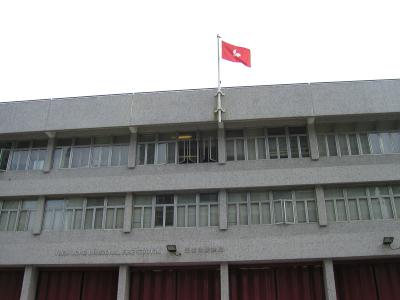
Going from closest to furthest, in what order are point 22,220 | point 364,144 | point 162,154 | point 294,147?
point 364,144 < point 294,147 < point 22,220 < point 162,154

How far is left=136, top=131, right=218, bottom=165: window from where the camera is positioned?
18.7m

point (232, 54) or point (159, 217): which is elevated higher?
point (232, 54)

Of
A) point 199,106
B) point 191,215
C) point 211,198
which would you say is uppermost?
point 199,106

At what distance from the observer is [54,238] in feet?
59.0

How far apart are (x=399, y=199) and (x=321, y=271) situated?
4830mm

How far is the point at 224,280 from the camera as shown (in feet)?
54.3

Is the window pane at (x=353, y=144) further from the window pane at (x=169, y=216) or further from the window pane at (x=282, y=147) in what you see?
the window pane at (x=169, y=216)

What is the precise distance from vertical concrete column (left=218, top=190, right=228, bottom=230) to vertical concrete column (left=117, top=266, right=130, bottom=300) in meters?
4.78

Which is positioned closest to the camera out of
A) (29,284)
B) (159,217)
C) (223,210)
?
(223,210)

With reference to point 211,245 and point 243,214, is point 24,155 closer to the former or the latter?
point 211,245

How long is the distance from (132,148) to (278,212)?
7769 mm

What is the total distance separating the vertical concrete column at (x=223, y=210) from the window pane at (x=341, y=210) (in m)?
5.12

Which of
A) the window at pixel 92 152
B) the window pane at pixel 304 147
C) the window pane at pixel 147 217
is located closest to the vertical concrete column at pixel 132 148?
the window at pixel 92 152

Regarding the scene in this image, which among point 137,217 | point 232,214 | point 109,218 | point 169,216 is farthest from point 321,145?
point 109,218
